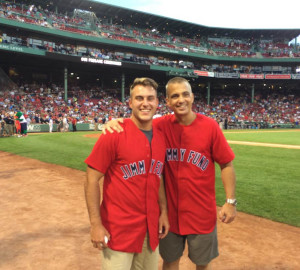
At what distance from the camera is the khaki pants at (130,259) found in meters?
1.97

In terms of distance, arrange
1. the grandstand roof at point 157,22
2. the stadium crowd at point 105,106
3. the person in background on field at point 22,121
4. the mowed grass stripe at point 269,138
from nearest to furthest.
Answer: the mowed grass stripe at point 269,138 < the person in background on field at point 22,121 < the stadium crowd at point 105,106 < the grandstand roof at point 157,22

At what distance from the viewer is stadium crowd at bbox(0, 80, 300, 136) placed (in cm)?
2642

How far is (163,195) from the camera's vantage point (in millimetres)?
2330

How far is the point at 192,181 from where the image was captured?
2322mm

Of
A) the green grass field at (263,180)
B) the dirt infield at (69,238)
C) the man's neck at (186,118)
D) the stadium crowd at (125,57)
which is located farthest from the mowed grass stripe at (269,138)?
the stadium crowd at (125,57)

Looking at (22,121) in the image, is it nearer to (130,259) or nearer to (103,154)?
(103,154)

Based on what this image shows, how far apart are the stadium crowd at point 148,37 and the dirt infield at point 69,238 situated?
28.1 m

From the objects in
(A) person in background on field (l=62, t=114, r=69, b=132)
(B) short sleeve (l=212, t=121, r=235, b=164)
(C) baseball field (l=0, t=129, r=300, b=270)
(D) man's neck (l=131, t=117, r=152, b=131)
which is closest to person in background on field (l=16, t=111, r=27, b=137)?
(A) person in background on field (l=62, t=114, r=69, b=132)

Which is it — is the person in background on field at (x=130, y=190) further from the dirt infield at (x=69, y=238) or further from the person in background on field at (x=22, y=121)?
the person in background on field at (x=22, y=121)

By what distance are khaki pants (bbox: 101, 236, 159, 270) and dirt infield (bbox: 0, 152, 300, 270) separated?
1142 mm

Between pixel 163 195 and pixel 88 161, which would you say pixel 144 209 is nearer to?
pixel 163 195

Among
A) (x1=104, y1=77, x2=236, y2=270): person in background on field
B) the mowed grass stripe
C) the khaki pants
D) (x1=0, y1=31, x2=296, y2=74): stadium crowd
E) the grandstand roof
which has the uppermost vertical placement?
the grandstand roof

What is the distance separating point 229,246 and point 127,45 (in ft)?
116

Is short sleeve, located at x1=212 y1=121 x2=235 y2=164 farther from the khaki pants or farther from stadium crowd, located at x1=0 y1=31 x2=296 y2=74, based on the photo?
stadium crowd, located at x1=0 y1=31 x2=296 y2=74
